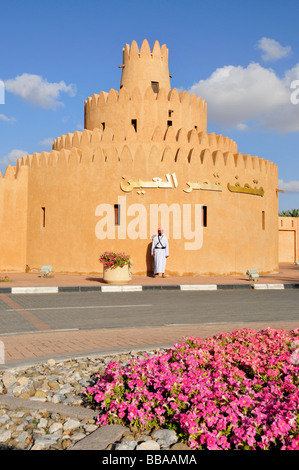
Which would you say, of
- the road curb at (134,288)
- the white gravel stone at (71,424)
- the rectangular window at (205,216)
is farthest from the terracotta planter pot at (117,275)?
the white gravel stone at (71,424)

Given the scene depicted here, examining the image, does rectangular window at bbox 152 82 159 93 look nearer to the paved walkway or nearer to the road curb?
the road curb

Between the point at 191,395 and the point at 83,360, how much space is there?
2.26 metres

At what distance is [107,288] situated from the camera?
48.5 feet

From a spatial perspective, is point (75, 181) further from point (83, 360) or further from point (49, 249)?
point (83, 360)

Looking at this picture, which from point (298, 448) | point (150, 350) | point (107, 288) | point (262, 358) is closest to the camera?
point (298, 448)

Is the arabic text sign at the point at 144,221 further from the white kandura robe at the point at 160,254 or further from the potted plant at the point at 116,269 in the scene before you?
the potted plant at the point at 116,269

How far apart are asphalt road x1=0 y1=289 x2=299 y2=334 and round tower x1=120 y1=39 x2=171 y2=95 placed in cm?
1516

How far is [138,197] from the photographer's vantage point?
65.0 feet

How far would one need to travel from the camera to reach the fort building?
19.8 m

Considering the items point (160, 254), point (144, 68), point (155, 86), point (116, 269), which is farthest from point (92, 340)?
point (144, 68)

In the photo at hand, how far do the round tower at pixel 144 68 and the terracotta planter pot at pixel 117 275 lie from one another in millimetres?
12703

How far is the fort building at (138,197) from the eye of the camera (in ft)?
65.0

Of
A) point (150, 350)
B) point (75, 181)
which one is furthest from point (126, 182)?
point (150, 350)

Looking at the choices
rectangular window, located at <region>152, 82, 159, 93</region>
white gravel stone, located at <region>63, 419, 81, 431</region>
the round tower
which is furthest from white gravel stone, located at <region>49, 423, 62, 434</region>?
rectangular window, located at <region>152, 82, 159, 93</region>
